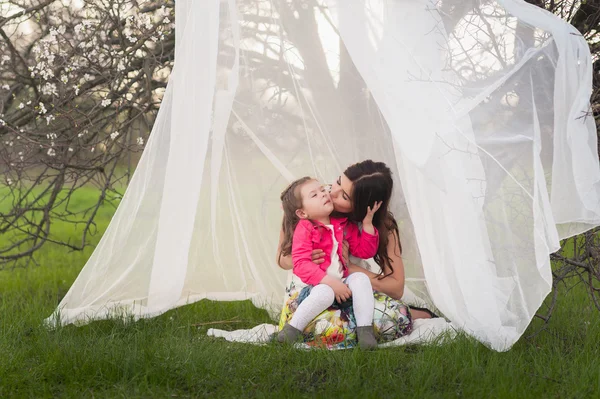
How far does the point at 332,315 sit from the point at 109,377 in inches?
40.4

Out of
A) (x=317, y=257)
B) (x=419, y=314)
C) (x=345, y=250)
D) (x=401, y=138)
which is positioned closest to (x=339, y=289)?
(x=317, y=257)

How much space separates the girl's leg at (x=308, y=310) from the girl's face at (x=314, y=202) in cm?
39

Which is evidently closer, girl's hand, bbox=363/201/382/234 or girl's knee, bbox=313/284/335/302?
girl's knee, bbox=313/284/335/302

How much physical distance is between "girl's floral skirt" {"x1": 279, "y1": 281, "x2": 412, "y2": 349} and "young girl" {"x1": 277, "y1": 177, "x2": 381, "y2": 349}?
5 cm

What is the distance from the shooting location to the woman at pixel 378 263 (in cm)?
346

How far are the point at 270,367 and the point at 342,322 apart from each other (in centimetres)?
49

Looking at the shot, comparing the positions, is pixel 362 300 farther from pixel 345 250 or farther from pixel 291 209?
pixel 291 209

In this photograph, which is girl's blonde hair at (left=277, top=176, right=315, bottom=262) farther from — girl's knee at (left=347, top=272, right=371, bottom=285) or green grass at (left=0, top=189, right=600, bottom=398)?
green grass at (left=0, top=189, right=600, bottom=398)

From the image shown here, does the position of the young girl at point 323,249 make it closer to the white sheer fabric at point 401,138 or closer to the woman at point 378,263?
the woman at point 378,263

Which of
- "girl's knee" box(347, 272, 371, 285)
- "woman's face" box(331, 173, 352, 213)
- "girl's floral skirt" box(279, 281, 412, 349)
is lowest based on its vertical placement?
"girl's floral skirt" box(279, 281, 412, 349)

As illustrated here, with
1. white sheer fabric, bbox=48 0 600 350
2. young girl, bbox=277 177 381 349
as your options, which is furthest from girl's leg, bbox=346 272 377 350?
white sheer fabric, bbox=48 0 600 350

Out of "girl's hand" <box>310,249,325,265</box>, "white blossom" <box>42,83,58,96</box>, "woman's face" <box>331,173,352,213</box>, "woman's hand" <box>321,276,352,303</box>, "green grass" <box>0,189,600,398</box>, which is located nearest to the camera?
"green grass" <box>0,189,600,398</box>

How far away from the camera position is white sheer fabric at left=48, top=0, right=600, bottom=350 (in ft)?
10.1

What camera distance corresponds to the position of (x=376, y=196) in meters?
3.68
